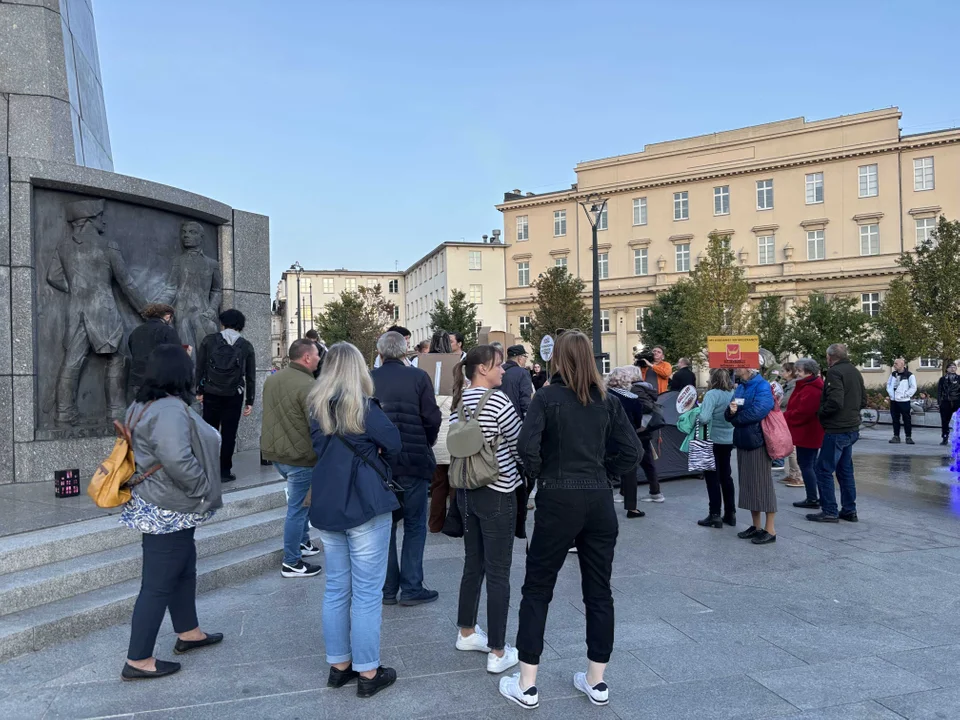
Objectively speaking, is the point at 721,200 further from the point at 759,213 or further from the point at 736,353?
the point at 736,353

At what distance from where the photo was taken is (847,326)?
37.4 metres

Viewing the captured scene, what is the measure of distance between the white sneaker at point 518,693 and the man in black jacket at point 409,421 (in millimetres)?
1385

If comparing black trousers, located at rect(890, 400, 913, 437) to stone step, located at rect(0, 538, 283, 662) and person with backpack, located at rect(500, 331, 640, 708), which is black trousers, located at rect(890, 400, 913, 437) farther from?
person with backpack, located at rect(500, 331, 640, 708)

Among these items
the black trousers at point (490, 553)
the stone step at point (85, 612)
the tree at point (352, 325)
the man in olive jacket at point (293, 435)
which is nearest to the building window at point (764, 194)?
the tree at point (352, 325)

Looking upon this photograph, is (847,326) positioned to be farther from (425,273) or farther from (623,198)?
(425,273)

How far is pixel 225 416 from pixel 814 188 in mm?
55463

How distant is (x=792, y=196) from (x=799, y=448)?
51.7 meters

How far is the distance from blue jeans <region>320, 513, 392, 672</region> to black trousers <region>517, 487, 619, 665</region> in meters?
0.80

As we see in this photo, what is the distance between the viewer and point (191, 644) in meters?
4.63

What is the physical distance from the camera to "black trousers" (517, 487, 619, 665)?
12.6ft

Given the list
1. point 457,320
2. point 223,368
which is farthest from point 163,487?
point 457,320

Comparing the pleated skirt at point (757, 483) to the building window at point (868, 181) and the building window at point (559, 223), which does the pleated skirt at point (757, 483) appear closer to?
the building window at point (868, 181)

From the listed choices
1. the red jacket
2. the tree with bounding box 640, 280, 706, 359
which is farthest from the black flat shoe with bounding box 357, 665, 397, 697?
the tree with bounding box 640, 280, 706, 359

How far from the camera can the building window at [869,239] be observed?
173 ft
